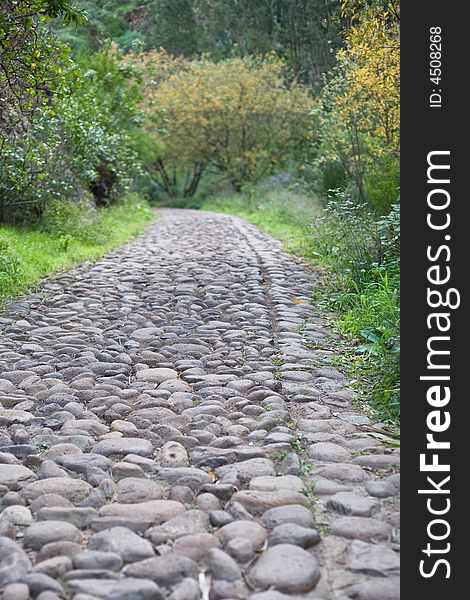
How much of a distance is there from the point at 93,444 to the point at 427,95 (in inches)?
101

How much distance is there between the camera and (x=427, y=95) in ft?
12.6

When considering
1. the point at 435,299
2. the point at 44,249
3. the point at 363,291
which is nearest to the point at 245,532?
the point at 435,299

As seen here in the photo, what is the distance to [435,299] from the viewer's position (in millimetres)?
3445

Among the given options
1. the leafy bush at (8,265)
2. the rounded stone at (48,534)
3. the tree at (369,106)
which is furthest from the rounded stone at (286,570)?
the tree at (369,106)

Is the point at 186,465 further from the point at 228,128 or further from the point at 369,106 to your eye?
the point at 228,128

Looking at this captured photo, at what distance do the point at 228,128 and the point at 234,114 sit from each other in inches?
31.6

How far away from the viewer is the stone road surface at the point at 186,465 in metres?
2.56

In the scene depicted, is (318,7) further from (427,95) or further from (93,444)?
(93,444)

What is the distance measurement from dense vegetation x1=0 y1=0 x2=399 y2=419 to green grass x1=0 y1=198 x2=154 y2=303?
3 cm

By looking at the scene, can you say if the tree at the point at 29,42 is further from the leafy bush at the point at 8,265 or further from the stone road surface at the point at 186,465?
the stone road surface at the point at 186,465

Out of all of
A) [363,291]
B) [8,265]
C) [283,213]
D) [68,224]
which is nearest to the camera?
[363,291]

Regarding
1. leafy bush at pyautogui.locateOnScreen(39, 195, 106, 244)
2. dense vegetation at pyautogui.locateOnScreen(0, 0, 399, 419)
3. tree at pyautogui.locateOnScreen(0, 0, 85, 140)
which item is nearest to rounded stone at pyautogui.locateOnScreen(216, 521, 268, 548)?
dense vegetation at pyautogui.locateOnScreen(0, 0, 399, 419)

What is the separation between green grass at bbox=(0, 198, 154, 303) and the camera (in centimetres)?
850

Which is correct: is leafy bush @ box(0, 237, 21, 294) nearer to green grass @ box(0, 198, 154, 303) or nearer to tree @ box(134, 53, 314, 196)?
green grass @ box(0, 198, 154, 303)
